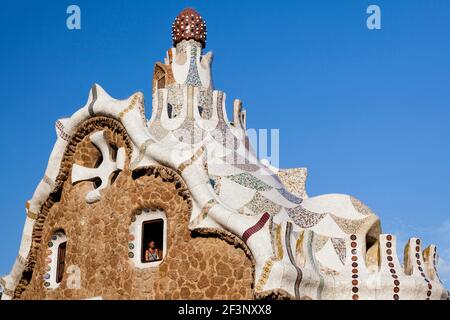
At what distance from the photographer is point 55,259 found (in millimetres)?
13961

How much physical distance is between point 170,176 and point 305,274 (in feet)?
8.14

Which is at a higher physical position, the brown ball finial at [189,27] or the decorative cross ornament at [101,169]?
the brown ball finial at [189,27]

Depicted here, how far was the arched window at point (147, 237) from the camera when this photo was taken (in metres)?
12.3

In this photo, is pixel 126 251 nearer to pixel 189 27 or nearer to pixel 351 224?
pixel 351 224

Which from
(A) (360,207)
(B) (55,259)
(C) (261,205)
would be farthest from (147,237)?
(A) (360,207)

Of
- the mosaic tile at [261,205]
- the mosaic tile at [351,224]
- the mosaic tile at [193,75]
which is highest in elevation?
the mosaic tile at [193,75]

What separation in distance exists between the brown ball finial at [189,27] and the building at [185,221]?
522 millimetres

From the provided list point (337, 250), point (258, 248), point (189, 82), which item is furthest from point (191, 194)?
point (189, 82)

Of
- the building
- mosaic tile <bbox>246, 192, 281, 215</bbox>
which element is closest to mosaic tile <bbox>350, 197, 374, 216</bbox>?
the building

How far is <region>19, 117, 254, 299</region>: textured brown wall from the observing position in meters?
11.3

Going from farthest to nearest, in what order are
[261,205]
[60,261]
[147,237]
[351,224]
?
[60,261] → [351,224] → [147,237] → [261,205]

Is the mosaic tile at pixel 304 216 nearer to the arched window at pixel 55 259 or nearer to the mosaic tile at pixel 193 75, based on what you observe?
the mosaic tile at pixel 193 75

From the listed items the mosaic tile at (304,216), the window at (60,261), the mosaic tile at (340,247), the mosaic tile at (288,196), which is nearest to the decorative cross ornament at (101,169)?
the window at (60,261)

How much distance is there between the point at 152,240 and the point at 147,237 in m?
0.10
